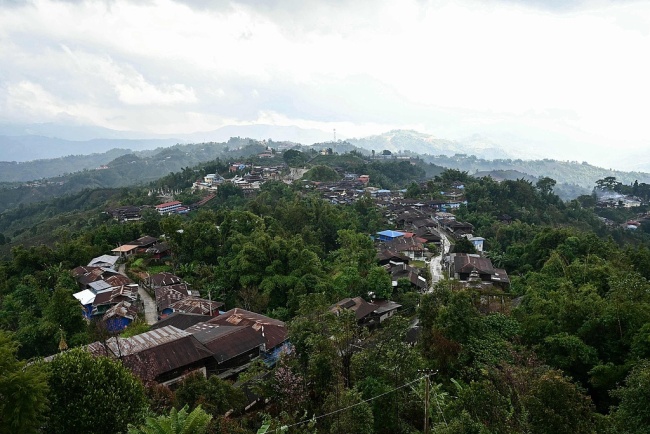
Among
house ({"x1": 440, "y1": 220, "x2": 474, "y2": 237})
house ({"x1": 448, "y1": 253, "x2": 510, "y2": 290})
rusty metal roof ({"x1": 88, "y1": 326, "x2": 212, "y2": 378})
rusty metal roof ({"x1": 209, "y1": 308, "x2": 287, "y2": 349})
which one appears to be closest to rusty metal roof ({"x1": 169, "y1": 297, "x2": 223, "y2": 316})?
rusty metal roof ({"x1": 209, "y1": 308, "x2": 287, "y2": 349})

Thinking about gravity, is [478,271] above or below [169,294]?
above

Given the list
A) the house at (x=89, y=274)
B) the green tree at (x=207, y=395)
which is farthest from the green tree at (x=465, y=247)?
the green tree at (x=207, y=395)

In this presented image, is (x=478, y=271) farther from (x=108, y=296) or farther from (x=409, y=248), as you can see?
(x=108, y=296)

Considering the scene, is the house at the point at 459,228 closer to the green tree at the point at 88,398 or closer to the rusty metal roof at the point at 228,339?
the rusty metal roof at the point at 228,339

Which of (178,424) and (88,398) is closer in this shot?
(178,424)

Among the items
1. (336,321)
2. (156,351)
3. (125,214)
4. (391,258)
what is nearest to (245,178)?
(125,214)

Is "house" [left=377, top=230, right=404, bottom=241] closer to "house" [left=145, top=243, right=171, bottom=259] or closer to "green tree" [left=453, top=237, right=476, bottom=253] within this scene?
"green tree" [left=453, top=237, right=476, bottom=253]

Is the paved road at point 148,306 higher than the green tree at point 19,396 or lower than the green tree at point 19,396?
lower

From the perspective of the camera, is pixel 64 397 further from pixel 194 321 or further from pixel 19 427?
pixel 194 321
